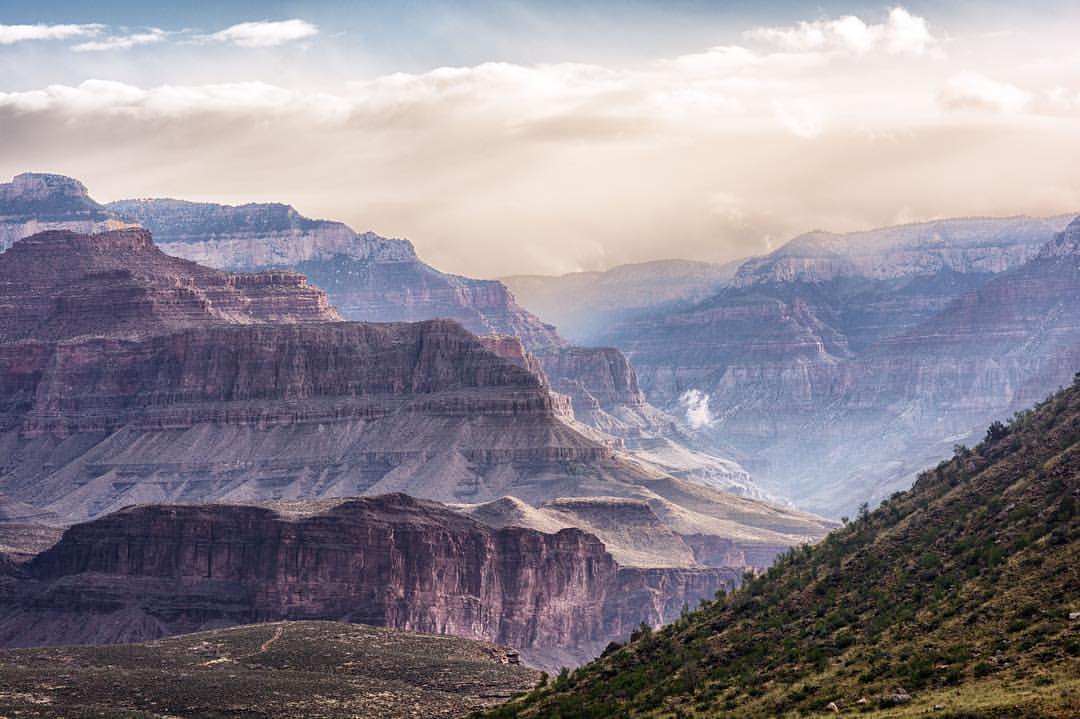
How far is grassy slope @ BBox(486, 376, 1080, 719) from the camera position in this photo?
72062mm

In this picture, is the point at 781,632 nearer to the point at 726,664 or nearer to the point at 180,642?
the point at 726,664

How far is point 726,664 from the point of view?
86.2 meters

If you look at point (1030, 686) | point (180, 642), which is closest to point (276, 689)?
point (180, 642)

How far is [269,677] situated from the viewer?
11475cm

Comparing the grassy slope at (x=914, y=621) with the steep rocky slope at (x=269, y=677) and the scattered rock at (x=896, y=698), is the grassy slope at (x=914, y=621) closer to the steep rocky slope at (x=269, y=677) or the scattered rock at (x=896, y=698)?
the scattered rock at (x=896, y=698)

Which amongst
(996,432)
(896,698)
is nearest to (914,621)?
(896,698)

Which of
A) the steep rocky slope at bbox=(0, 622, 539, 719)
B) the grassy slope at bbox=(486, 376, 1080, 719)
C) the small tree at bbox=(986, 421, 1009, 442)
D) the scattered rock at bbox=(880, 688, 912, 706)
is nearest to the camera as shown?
the scattered rock at bbox=(880, 688, 912, 706)

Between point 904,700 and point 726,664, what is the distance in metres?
15.3

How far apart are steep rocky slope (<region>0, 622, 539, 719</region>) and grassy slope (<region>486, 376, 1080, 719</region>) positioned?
1360 cm

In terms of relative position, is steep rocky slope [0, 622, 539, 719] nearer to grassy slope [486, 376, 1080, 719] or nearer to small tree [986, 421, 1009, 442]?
grassy slope [486, 376, 1080, 719]

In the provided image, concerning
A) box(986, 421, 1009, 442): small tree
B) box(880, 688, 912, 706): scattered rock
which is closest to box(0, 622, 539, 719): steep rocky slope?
box(986, 421, 1009, 442): small tree

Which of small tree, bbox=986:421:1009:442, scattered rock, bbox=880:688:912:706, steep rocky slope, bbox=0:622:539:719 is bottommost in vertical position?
scattered rock, bbox=880:688:912:706

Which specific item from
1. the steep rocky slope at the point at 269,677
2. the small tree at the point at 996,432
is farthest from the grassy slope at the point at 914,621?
the steep rocky slope at the point at 269,677

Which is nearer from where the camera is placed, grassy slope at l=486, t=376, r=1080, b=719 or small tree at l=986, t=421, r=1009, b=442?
grassy slope at l=486, t=376, r=1080, b=719
